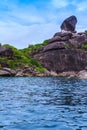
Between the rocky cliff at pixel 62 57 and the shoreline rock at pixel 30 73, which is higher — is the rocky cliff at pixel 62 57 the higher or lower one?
the higher one

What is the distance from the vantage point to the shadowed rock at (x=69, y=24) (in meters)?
173

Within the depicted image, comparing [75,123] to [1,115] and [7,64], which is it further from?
[7,64]

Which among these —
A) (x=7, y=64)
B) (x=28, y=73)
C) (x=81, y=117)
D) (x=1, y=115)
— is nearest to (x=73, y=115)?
(x=81, y=117)

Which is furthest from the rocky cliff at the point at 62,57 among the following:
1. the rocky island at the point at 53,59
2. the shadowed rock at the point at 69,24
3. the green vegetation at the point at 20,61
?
the shadowed rock at the point at 69,24

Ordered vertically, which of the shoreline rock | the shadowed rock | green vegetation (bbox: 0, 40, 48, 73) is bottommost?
the shoreline rock

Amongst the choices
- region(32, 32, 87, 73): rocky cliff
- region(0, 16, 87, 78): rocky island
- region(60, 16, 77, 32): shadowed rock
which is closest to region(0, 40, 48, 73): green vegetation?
region(0, 16, 87, 78): rocky island

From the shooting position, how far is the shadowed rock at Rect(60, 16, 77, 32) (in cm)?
17300

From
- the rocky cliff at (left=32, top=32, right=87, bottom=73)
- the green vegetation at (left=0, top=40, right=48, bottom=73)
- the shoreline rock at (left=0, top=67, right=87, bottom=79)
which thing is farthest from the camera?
the rocky cliff at (left=32, top=32, right=87, bottom=73)

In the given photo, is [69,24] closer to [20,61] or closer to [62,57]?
[62,57]

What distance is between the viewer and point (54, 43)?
143750 millimetres

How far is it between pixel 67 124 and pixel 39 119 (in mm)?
2355

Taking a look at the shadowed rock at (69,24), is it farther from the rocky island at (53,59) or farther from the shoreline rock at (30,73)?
the shoreline rock at (30,73)

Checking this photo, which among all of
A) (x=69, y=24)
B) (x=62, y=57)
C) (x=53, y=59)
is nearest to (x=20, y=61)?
(x=53, y=59)

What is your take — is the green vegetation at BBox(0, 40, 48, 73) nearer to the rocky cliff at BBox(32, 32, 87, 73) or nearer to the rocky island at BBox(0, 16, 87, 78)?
the rocky island at BBox(0, 16, 87, 78)
